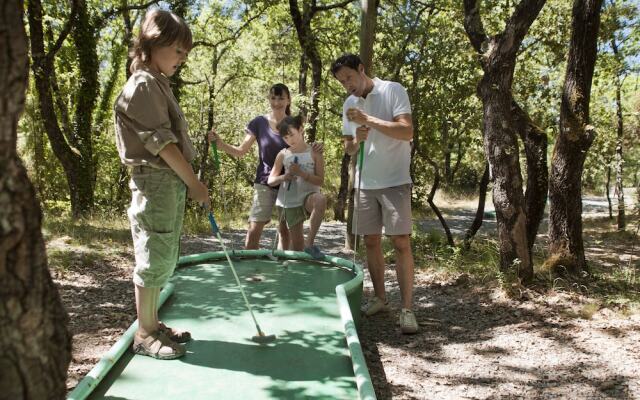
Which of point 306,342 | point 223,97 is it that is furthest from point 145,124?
point 223,97

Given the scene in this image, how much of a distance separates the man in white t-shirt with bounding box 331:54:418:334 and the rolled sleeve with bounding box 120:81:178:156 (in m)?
1.54

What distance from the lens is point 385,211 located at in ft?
12.7

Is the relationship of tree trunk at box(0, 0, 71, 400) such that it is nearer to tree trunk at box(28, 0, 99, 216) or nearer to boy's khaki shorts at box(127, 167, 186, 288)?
boy's khaki shorts at box(127, 167, 186, 288)

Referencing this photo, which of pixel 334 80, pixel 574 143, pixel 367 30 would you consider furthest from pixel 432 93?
pixel 334 80

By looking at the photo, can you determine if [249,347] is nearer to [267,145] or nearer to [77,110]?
[267,145]

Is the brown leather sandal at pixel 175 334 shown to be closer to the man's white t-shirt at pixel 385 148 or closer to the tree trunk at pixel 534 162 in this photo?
the man's white t-shirt at pixel 385 148

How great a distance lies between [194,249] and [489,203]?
57.6 feet

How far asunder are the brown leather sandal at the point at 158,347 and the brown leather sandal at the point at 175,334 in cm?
15

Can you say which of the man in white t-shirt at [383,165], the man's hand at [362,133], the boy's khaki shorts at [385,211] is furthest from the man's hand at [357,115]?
the boy's khaki shorts at [385,211]

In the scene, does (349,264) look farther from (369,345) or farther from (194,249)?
(194,249)

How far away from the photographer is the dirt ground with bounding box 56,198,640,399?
3.02m

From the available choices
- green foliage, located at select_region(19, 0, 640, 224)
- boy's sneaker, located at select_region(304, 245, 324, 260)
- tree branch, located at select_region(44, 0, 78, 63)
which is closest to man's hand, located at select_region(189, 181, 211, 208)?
boy's sneaker, located at select_region(304, 245, 324, 260)

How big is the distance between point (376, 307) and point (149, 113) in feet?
8.07

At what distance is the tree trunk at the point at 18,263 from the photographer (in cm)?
122
